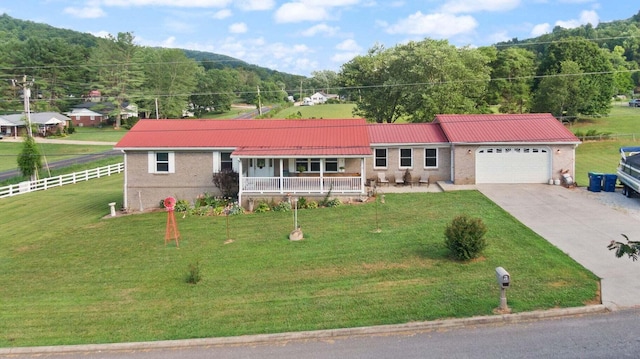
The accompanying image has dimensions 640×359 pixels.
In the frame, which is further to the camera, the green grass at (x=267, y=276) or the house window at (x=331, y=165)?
the house window at (x=331, y=165)

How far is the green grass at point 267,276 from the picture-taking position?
1160 cm

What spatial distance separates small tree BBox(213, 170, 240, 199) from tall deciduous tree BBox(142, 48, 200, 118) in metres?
66.8

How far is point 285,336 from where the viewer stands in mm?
10727

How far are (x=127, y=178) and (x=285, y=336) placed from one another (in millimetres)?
17242

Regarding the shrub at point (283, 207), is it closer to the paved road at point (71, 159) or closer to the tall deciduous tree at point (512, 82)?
the paved road at point (71, 159)

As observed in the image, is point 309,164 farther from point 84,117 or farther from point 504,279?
point 84,117

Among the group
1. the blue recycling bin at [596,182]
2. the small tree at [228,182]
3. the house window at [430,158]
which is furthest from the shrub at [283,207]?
the blue recycling bin at [596,182]

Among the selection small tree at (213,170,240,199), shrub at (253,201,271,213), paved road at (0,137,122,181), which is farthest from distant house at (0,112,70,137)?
shrub at (253,201,271,213)

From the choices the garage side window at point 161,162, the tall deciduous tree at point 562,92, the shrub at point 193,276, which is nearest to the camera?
the shrub at point 193,276

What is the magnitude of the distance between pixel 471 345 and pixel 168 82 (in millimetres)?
88934

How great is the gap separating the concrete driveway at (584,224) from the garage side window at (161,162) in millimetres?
14889

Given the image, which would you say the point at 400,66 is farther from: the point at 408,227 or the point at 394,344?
the point at 394,344

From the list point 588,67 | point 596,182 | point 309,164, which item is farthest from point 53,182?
point 588,67

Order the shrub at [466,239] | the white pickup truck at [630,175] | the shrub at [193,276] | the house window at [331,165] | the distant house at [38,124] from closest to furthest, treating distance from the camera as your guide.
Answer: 1. the shrub at [193,276]
2. the shrub at [466,239]
3. the white pickup truck at [630,175]
4. the house window at [331,165]
5. the distant house at [38,124]
